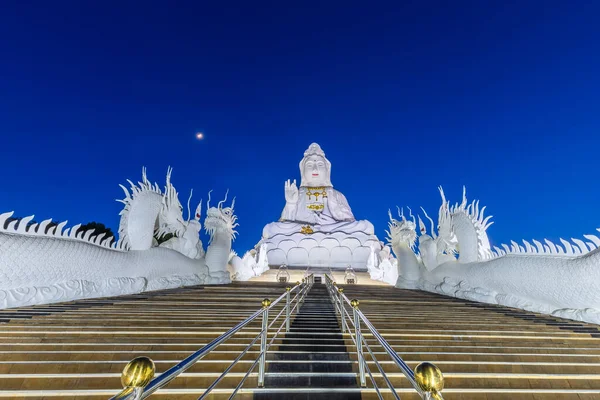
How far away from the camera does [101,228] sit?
74.3 ft

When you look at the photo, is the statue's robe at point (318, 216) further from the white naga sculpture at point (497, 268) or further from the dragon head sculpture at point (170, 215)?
the dragon head sculpture at point (170, 215)

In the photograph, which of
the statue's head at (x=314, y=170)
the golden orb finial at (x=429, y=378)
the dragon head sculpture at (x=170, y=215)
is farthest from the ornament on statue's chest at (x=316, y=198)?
the golden orb finial at (x=429, y=378)

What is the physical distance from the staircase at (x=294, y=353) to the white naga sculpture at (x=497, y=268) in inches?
22.7

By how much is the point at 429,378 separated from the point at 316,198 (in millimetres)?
22897

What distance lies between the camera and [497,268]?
6.09m

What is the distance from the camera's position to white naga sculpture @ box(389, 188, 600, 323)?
15.2ft

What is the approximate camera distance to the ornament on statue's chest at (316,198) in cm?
2319

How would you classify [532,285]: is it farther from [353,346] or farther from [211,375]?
[211,375]

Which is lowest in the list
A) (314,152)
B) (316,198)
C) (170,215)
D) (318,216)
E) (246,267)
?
(246,267)

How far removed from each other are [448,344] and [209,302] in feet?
12.5

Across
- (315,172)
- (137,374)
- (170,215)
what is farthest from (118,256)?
(315,172)

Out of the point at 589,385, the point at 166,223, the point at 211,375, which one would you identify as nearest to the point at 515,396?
the point at 589,385

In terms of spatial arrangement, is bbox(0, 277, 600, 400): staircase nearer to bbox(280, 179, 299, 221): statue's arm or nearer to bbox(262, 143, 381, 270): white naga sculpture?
bbox(262, 143, 381, 270): white naga sculpture

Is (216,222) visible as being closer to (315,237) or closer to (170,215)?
(170,215)
